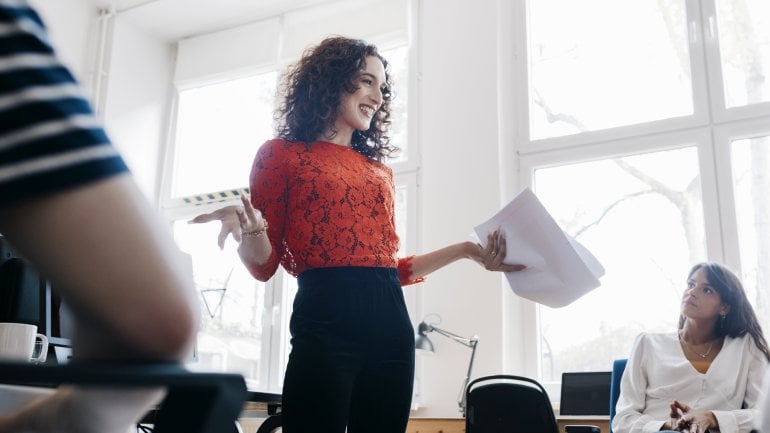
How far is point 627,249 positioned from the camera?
394cm

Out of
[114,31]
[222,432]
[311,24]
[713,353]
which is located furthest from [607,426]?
[114,31]

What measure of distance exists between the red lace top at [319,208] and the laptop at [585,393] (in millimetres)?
2200

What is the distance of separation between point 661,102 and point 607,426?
190 cm

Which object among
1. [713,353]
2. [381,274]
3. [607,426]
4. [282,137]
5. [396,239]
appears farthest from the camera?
[607,426]

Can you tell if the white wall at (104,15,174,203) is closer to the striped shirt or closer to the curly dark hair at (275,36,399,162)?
the curly dark hair at (275,36,399,162)

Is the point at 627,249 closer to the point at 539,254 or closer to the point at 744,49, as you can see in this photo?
the point at 744,49

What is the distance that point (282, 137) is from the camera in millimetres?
1680

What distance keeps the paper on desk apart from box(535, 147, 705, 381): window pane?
1.94m

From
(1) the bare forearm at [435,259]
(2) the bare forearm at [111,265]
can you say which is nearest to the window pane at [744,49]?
(1) the bare forearm at [435,259]

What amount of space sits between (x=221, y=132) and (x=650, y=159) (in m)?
3.06

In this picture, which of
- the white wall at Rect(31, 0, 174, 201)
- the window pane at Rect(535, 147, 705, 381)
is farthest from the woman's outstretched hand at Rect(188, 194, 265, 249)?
the white wall at Rect(31, 0, 174, 201)

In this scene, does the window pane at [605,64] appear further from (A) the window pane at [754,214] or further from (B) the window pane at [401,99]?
(B) the window pane at [401,99]

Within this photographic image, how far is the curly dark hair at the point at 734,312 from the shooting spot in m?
2.82

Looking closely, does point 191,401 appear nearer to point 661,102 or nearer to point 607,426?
point 607,426
